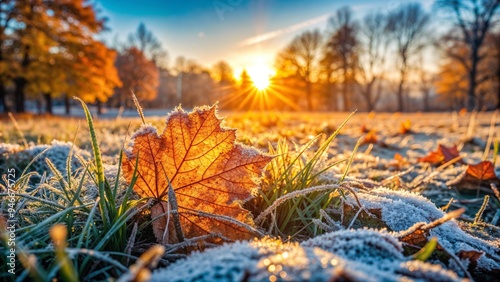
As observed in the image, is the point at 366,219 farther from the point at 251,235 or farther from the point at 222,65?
the point at 222,65

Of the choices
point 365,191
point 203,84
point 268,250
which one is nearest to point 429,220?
point 365,191

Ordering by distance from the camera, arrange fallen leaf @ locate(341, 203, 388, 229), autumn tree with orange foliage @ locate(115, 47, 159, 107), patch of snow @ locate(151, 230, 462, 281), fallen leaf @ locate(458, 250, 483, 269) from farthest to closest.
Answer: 1. autumn tree with orange foliage @ locate(115, 47, 159, 107)
2. fallen leaf @ locate(341, 203, 388, 229)
3. fallen leaf @ locate(458, 250, 483, 269)
4. patch of snow @ locate(151, 230, 462, 281)

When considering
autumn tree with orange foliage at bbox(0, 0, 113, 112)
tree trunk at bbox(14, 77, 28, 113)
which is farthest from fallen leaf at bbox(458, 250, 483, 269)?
tree trunk at bbox(14, 77, 28, 113)

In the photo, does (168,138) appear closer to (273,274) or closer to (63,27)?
(273,274)

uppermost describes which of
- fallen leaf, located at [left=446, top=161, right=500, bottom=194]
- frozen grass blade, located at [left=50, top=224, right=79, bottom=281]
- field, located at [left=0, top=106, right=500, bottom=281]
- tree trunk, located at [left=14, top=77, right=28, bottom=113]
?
tree trunk, located at [left=14, top=77, right=28, bottom=113]

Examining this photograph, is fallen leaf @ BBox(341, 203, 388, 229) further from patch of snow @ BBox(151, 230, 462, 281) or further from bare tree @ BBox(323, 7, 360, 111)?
bare tree @ BBox(323, 7, 360, 111)

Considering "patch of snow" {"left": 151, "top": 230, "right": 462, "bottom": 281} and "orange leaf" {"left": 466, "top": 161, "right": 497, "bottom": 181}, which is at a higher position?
"patch of snow" {"left": 151, "top": 230, "right": 462, "bottom": 281}

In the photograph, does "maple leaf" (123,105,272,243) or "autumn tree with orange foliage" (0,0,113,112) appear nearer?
"maple leaf" (123,105,272,243)
